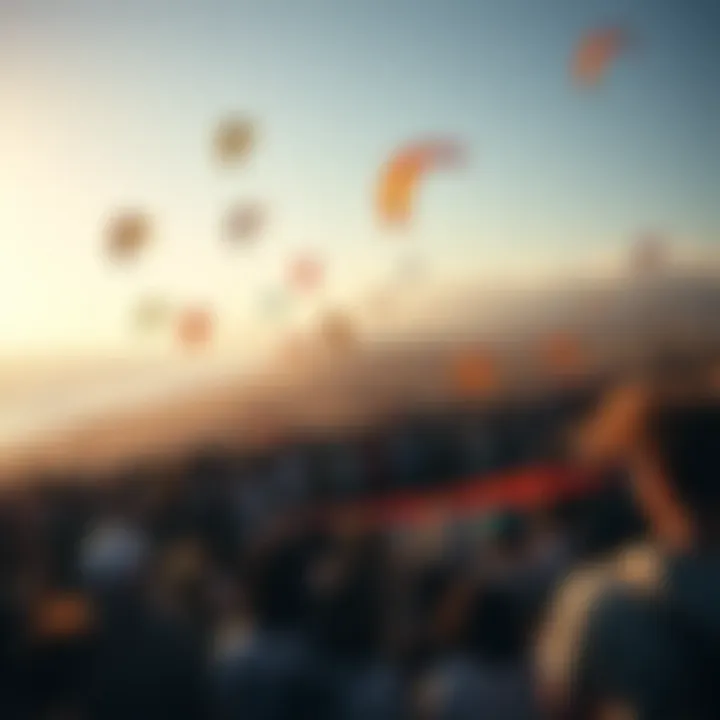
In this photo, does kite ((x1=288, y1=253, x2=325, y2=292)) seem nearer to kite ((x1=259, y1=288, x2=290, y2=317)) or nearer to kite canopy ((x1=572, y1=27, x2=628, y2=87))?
kite ((x1=259, y1=288, x2=290, y2=317))

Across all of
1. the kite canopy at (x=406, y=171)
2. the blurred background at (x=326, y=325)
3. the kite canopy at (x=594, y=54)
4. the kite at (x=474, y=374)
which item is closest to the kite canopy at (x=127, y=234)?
the blurred background at (x=326, y=325)

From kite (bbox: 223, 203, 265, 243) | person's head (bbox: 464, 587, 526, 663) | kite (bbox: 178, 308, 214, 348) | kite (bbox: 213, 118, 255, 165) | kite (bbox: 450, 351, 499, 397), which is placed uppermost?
kite (bbox: 213, 118, 255, 165)

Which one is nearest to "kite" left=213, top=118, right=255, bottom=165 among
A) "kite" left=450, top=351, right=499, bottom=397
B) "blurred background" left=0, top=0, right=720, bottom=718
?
"blurred background" left=0, top=0, right=720, bottom=718

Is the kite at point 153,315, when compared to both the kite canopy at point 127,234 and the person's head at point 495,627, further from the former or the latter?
the person's head at point 495,627

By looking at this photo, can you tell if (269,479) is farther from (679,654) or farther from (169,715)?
(679,654)

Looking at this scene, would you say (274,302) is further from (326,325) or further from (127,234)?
(127,234)

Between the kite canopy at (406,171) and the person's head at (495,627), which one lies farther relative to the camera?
the kite canopy at (406,171)

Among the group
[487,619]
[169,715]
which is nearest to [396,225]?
[487,619]
